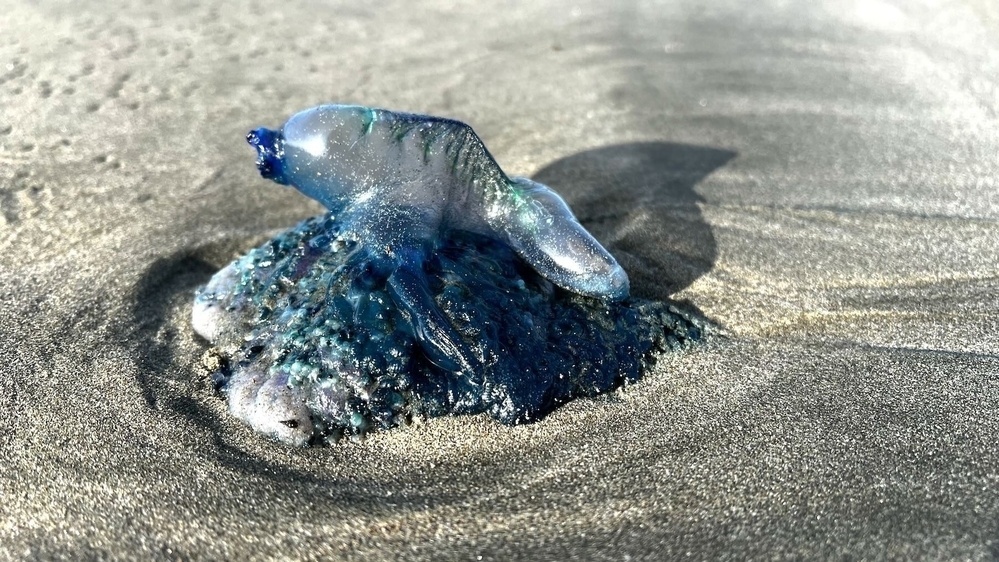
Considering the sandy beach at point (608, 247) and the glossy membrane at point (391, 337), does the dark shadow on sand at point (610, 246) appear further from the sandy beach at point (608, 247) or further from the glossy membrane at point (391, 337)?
the glossy membrane at point (391, 337)

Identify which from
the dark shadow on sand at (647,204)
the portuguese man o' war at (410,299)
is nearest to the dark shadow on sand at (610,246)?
the dark shadow on sand at (647,204)

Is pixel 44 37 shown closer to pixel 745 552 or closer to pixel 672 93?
pixel 672 93

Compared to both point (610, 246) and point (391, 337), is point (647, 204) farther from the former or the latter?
point (391, 337)

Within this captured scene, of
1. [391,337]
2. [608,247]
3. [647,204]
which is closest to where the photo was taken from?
[391,337]

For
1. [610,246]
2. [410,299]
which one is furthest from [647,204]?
[410,299]

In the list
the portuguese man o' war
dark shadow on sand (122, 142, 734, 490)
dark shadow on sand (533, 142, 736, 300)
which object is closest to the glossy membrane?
the portuguese man o' war

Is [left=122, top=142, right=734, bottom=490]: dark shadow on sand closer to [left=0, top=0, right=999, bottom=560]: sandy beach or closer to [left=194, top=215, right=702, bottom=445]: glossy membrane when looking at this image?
[left=0, top=0, right=999, bottom=560]: sandy beach
